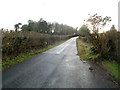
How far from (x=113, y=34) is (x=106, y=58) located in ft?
7.12

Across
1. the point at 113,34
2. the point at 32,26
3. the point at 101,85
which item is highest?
the point at 32,26

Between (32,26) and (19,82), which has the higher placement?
(32,26)

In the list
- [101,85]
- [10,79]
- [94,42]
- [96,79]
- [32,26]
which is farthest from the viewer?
[32,26]

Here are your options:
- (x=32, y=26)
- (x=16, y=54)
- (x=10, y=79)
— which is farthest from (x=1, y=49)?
(x=32, y=26)

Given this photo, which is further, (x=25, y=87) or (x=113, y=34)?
(x=113, y=34)

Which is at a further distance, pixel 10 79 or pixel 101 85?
pixel 10 79

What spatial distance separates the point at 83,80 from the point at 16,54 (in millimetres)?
8047

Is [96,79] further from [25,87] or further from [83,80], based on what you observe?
[25,87]

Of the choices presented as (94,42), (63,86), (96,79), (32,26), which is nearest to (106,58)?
(94,42)

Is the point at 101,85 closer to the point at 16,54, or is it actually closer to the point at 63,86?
the point at 63,86

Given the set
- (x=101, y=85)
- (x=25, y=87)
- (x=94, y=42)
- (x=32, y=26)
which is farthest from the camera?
(x=32, y=26)

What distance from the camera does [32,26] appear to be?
61.8 meters

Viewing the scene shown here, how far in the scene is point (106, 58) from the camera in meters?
10.7

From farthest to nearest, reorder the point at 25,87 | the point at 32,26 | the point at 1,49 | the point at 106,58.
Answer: the point at 32,26 < the point at 106,58 < the point at 1,49 < the point at 25,87
